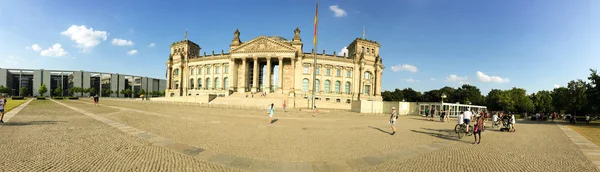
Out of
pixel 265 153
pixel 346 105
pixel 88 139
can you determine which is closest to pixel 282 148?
pixel 265 153

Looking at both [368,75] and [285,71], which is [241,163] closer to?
[285,71]

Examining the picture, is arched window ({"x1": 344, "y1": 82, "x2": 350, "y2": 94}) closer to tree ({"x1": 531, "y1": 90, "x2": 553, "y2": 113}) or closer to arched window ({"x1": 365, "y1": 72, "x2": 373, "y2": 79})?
arched window ({"x1": 365, "y1": 72, "x2": 373, "y2": 79})

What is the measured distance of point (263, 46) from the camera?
211 feet

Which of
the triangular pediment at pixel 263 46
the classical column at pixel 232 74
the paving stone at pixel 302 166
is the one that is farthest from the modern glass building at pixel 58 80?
the paving stone at pixel 302 166

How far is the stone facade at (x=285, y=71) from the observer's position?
6391 cm

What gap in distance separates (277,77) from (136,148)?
199 ft

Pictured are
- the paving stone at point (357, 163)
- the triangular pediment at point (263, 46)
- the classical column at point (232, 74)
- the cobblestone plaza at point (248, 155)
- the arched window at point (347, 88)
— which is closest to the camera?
the cobblestone plaza at point (248, 155)

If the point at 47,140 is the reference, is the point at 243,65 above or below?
above

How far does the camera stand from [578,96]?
40.5m

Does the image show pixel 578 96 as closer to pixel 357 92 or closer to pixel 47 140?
pixel 357 92

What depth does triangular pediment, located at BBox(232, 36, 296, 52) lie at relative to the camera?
62906 millimetres

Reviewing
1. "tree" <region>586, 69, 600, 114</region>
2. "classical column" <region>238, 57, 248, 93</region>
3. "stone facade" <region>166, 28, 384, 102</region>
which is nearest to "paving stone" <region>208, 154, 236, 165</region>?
"tree" <region>586, 69, 600, 114</region>

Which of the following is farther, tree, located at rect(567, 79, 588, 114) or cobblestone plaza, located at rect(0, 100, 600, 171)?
tree, located at rect(567, 79, 588, 114)

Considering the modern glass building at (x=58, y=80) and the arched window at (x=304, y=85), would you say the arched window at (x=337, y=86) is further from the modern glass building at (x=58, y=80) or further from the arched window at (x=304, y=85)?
the modern glass building at (x=58, y=80)
